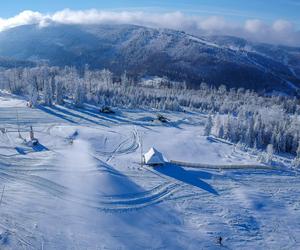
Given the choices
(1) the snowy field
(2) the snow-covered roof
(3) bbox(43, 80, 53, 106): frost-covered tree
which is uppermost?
(3) bbox(43, 80, 53, 106): frost-covered tree

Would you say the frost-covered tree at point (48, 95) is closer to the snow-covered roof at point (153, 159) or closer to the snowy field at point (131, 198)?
the snowy field at point (131, 198)

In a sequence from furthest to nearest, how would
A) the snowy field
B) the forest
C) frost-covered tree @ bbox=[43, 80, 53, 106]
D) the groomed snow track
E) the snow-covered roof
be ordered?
frost-covered tree @ bbox=[43, 80, 53, 106] < the forest < the groomed snow track < the snow-covered roof < the snowy field

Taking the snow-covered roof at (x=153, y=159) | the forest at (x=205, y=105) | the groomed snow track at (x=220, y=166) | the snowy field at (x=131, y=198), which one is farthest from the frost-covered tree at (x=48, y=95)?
the groomed snow track at (x=220, y=166)

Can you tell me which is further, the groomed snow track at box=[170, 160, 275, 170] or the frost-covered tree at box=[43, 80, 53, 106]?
the frost-covered tree at box=[43, 80, 53, 106]

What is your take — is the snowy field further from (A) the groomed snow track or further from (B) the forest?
(B) the forest

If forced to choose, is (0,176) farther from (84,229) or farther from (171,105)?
(171,105)

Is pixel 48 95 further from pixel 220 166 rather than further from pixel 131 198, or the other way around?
pixel 131 198

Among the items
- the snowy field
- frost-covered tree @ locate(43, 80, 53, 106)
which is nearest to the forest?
frost-covered tree @ locate(43, 80, 53, 106)

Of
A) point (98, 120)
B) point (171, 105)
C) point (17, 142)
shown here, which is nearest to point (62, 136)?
point (17, 142)

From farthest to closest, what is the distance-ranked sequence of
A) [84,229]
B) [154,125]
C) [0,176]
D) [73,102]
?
1. [73,102]
2. [154,125]
3. [0,176]
4. [84,229]
